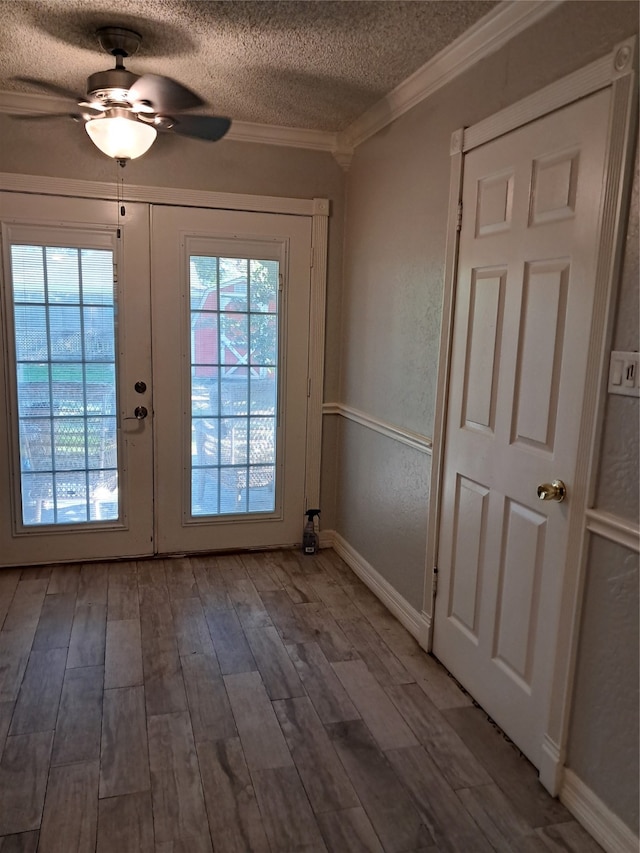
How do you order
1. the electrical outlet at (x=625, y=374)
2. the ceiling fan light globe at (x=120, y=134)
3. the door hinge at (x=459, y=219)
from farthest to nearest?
the door hinge at (x=459, y=219)
the ceiling fan light globe at (x=120, y=134)
the electrical outlet at (x=625, y=374)

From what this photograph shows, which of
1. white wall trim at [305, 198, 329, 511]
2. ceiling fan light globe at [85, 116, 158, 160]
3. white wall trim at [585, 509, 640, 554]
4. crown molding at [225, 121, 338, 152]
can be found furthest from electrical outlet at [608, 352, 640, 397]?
crown molding at [225, 121, 338, 152]

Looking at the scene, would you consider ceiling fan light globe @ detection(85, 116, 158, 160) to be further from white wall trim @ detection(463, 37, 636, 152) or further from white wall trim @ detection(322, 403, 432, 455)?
white wall trim @ detection(322, 403, 432, 455)

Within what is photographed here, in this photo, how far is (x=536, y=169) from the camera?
2.05 metres

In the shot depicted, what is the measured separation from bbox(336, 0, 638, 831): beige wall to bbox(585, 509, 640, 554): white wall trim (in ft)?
0.09

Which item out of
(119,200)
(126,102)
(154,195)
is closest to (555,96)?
(126,102)

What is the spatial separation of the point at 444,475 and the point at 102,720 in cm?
162

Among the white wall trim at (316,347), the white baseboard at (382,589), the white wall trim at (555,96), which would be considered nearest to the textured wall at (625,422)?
the white wall trim at (555,96)

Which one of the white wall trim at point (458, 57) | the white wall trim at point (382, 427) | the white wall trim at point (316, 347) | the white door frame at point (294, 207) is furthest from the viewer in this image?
the white wall trim at point (316, 347)

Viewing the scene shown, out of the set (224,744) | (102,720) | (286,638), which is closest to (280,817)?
(224,744)

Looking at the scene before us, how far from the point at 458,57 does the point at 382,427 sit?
1.69 meters

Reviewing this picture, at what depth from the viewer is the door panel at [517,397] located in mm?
1884

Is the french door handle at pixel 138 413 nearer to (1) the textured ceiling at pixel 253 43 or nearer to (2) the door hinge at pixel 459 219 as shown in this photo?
(1) the textured ceiling at pixel 253 43

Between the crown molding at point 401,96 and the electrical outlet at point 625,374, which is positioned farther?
the crown molding at point 401,96

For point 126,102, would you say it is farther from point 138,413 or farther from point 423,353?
point 138,413
